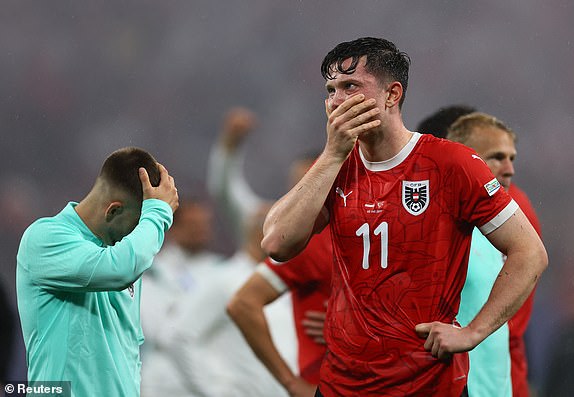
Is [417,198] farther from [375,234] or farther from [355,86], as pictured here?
[355,86]

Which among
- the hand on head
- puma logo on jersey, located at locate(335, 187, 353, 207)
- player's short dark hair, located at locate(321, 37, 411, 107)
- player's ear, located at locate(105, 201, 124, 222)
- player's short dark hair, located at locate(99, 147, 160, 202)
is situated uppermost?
player's short dark hair, located at locate(321, 37, 411, 107)

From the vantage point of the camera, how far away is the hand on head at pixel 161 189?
11.3 ft

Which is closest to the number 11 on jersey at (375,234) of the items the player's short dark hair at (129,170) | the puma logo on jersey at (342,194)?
the puma logo on jersey at (342,194)

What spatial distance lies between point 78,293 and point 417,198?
49.8 inches

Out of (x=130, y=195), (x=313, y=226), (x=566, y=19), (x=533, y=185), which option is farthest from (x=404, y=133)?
(x=566, y=19)

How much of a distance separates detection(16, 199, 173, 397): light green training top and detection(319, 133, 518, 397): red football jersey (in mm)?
737

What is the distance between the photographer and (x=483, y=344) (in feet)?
12.5

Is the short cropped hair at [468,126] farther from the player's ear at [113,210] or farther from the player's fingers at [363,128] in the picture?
the player's ear at [113,210]

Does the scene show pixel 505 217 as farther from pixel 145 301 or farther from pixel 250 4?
pixel 250 4

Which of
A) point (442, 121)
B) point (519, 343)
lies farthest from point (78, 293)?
point (519, 343)

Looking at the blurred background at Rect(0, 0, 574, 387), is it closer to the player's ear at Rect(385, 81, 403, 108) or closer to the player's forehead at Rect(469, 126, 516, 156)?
the player's forehead at Rect(469, 126, 516, 156)

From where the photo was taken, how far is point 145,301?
7387mm

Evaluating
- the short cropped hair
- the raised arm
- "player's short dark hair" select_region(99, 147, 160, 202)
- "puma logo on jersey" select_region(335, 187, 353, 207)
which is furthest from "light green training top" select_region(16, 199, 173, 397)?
the short cropped hair

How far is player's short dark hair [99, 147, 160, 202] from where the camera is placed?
135 inches
